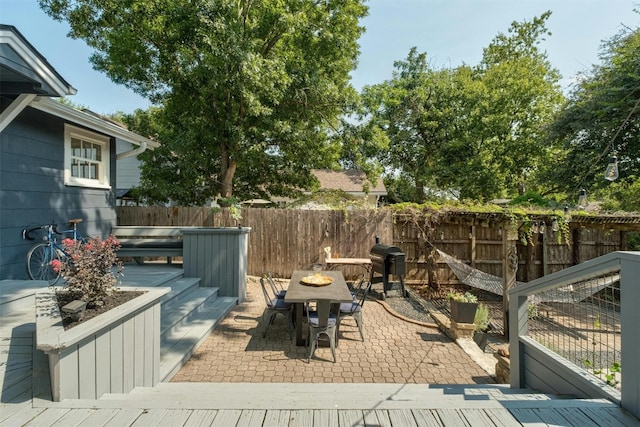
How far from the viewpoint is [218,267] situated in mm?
5859

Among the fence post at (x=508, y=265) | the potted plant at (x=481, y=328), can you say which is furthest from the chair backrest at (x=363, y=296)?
the fence post at (x=508, y=265)

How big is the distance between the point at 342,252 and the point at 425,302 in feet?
7.69

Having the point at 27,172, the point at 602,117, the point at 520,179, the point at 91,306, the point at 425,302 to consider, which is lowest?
the point at 425,302

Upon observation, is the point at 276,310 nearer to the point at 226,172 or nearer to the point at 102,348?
the point at 102,348

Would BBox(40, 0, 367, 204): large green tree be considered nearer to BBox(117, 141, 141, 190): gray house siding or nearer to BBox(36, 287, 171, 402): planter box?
BBox(117, 141, 141, 190): gray house siding

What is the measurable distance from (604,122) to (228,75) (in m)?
10.8

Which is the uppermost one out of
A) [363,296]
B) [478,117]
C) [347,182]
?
[478,117]

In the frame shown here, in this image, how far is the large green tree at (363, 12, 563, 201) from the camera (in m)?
16.0

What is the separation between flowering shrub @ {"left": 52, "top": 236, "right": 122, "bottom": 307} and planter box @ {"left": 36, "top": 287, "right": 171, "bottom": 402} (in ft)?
0.67

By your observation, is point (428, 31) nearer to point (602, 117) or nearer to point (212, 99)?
point (212, 99)

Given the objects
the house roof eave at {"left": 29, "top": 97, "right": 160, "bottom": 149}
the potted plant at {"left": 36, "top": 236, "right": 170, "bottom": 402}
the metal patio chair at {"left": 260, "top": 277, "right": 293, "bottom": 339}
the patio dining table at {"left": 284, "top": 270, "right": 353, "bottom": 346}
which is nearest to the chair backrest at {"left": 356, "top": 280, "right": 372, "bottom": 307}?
the patio dining table at {"left": 284, "top": 270, "right": 353, "bottom": 346}

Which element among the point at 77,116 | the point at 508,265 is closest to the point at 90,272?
the point at 77,116

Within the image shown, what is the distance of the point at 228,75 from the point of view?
312 inches

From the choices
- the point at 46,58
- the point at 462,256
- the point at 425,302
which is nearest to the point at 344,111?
the point at 462,256
